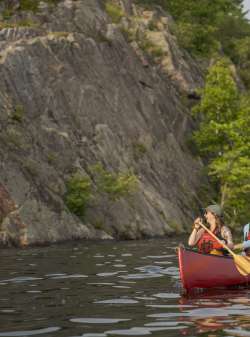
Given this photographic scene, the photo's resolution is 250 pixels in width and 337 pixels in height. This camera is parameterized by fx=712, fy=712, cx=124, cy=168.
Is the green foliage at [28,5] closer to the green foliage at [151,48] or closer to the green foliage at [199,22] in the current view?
the green foliage at [151,48]

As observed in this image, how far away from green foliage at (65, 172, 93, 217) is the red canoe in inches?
846

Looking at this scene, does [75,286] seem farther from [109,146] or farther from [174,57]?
[174,57]

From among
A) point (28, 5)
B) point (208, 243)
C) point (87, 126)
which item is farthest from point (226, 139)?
point (208, 243)

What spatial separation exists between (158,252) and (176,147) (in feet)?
87.1

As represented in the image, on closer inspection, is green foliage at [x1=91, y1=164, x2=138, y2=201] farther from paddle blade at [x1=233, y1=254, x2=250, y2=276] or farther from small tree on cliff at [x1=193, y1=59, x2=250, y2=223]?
paddle blade at [x1=233, y1=254, x2=250, y2=276]

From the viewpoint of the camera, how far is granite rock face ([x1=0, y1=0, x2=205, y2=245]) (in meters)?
35.4

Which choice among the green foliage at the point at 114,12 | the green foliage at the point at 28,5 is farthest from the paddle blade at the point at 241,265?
the green foliage at the point at 114,12

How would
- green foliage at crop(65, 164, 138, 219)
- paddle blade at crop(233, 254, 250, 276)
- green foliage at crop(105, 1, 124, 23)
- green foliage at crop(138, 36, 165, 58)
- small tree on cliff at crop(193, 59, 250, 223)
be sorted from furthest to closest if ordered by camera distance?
green foliage at crop(138, 36, 165, 58) → green foliage at crop(105, 1, 124, 23) → small tree on cliff at crop(193, 59, 250, 223) → green foliage at crop(65, 164, 138, 219) → paddle blade at crop(233, 254, 250, 276)

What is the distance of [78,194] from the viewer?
38.2m

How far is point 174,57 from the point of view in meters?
61.5

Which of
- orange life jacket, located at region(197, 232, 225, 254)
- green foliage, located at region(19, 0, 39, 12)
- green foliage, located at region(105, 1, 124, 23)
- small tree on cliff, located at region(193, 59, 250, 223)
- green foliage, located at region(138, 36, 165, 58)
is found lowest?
orange life jacket, located at region(197, 232, 225, 254)

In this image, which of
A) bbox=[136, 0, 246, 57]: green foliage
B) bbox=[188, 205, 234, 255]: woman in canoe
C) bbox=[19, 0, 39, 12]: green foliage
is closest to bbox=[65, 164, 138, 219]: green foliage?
bbox=[19, 0, 39, 12]: green foliage

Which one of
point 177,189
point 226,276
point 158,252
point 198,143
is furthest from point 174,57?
point 226,276

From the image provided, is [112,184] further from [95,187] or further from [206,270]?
[206,270]
